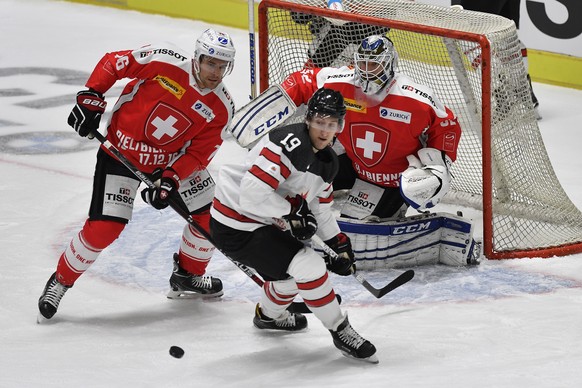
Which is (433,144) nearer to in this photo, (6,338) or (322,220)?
(322,220)

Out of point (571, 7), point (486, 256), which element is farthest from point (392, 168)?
point (571, 7)

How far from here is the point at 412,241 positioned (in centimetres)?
466

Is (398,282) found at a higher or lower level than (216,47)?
lower

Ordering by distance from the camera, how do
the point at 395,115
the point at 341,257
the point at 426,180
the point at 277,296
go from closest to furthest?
the point at 341,257, the point at 277,296, the point at 426,180, the point at 395,115

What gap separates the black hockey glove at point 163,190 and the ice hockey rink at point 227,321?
1.44 ft

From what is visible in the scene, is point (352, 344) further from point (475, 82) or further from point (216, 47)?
point (475, 82)

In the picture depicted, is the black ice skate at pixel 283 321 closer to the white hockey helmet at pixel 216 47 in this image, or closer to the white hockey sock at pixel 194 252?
the white hockey sock at pixel 194 252

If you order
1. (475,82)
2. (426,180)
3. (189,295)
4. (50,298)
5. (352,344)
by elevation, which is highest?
(475,82)

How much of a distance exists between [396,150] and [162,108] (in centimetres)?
103

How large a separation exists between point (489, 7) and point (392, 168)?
1974mm

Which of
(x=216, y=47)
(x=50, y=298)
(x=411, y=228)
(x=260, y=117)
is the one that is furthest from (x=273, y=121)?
(x=50, y=298)

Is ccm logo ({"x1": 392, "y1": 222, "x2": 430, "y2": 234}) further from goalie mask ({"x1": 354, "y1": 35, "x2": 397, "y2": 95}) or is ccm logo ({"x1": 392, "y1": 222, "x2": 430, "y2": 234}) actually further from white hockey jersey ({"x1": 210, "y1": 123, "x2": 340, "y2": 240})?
white hockey jersey ({"x1": 210, "y1": 123, "x2": 340, "y2": 240})

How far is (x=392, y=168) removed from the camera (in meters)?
4.75

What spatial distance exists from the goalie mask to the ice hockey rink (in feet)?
2.51
